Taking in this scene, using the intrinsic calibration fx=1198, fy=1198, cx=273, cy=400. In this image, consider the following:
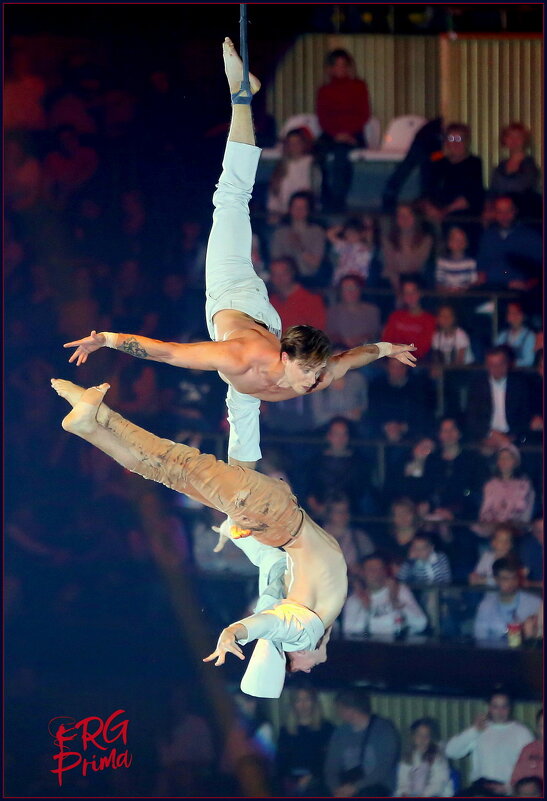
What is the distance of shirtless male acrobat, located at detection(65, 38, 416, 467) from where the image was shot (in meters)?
4.47

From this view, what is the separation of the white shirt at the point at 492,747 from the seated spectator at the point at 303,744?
672 mm

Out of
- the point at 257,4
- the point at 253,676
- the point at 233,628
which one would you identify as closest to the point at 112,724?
the point at 253,676

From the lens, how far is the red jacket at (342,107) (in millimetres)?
6832

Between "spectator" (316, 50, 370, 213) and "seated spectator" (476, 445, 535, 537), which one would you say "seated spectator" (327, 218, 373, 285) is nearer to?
"spectator" (316, 50, 370, 213)

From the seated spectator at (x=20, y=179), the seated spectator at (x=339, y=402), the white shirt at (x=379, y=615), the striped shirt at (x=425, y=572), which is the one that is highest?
the seated spectator at (x=20, y=179)

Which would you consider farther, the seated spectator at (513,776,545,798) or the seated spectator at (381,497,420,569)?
the seated spectator at (381,497,420,569)

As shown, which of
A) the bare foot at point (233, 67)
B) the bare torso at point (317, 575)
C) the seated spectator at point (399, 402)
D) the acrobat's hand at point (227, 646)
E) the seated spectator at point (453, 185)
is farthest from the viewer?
the seated spectator at point (453, 185)

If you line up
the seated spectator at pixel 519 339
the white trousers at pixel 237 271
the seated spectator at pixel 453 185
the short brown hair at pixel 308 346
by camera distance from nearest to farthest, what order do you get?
the short brown hair at pixel 308 346 < the white trousers at pixel 237 271 < the seated spectator at pixel 519 339 < the seated spectator at pixel 453 185

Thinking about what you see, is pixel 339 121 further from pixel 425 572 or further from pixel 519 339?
pixel 425 572

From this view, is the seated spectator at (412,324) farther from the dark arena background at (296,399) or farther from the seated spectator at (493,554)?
the seated spectator at (493,554)

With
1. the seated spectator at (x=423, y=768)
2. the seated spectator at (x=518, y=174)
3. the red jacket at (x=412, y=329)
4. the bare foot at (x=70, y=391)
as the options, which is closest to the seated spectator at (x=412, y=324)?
the red jacket at (x=412, y=329)

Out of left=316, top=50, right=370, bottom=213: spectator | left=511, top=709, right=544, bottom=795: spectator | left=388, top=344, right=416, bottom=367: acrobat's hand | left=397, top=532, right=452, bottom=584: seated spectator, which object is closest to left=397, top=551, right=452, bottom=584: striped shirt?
left=397, top=532, right=452, bottom=584: seated spectator

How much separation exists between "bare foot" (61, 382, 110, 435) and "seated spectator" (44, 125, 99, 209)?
2.40m

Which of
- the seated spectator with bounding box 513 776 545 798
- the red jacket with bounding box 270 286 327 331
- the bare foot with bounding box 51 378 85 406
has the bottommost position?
the seated spectator with bounding box 513 776 545 798
